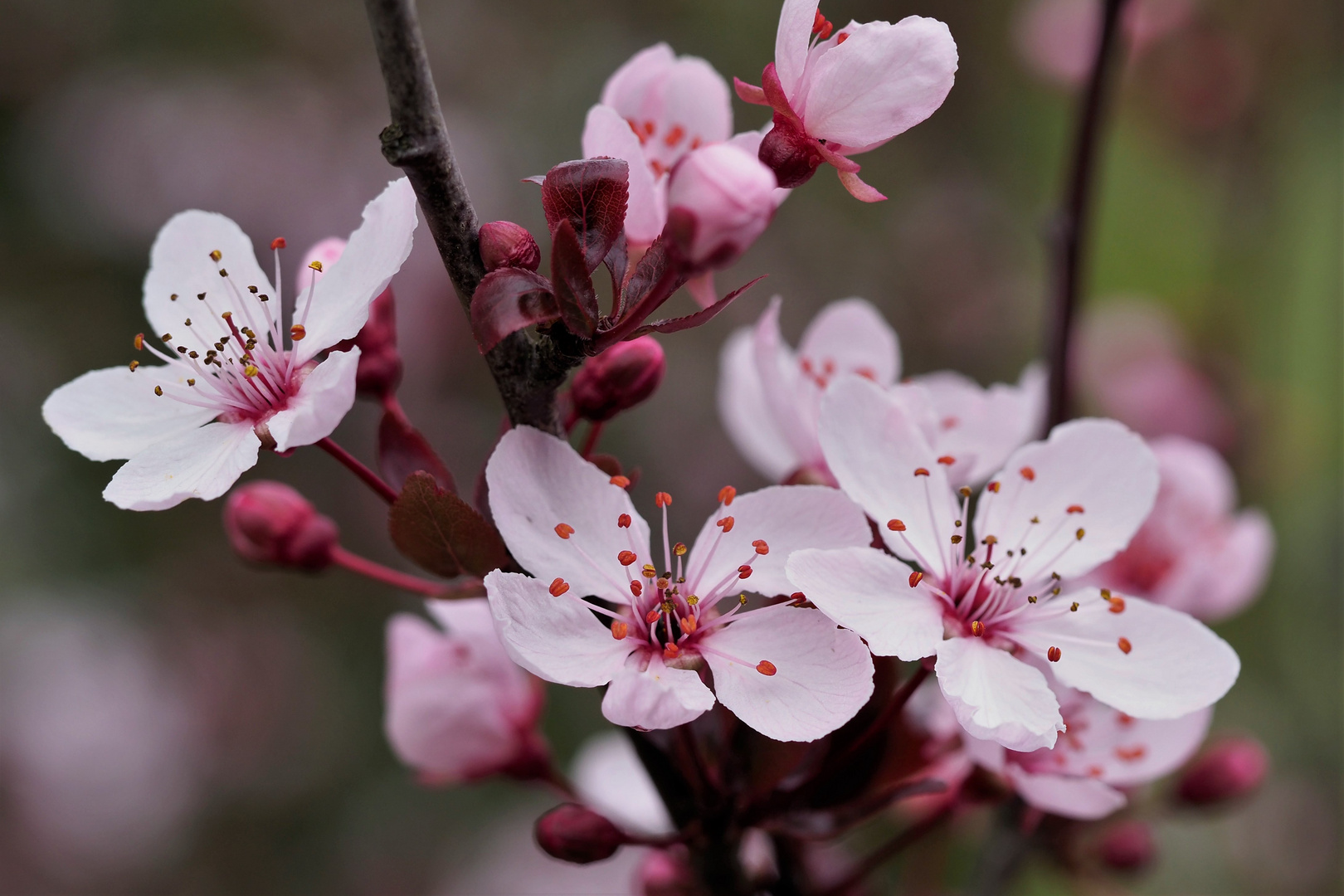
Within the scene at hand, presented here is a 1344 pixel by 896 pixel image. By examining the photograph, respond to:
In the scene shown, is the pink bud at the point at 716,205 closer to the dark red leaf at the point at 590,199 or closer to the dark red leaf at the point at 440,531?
the dark red leaf at the point at 590,199

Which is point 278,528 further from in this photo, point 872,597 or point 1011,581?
point 1011,581

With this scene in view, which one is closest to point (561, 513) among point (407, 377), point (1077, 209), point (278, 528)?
point (278, 528)

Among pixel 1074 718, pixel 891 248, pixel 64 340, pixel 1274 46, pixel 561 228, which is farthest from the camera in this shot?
pixel 891 248

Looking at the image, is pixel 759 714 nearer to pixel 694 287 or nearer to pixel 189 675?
pixel 694 287

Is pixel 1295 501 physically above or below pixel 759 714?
below

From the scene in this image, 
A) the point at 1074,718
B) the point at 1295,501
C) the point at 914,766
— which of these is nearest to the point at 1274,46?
the point at 1295,501
